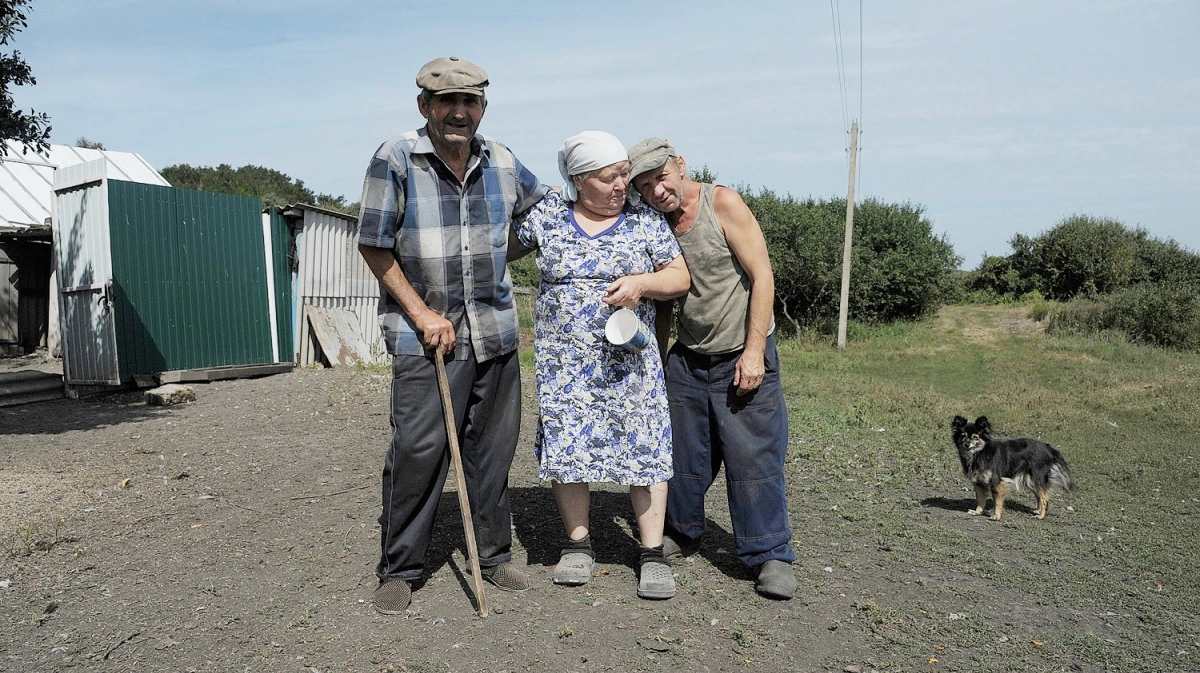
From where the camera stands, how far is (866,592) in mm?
3918

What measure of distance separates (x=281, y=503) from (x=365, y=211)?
259cm

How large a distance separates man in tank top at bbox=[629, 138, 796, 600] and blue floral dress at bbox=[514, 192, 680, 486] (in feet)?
0.59

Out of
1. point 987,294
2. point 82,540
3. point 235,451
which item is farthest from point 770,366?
point 987,294

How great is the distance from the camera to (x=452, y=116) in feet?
11.3

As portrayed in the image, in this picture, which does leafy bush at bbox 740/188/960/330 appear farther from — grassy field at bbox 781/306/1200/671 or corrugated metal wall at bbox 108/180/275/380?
corrugated metal wall at bbox 108/180/275/380

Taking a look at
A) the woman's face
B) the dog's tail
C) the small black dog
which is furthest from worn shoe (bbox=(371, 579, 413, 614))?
the dog's tail

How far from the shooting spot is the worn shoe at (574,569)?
3.85 m

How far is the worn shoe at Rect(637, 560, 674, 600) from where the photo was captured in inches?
147

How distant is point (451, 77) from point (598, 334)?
117 centimetres

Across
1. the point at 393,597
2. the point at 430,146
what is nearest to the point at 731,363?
the point at 430,146

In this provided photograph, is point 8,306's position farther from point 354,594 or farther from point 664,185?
point 664,185

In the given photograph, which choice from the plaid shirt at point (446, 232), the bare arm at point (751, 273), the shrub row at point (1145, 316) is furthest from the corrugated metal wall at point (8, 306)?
the shrub row at point (1145, 316)

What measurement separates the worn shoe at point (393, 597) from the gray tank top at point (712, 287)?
1621 millimetres

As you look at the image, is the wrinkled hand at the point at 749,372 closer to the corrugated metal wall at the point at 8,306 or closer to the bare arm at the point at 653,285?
the bare arm at the point at 653,285
